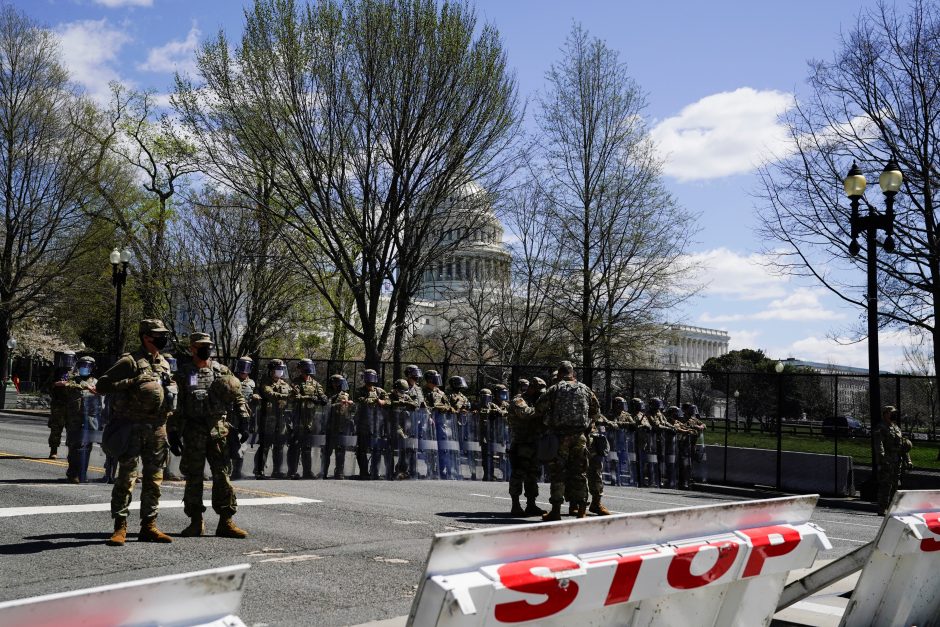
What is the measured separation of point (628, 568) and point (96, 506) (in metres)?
8.97

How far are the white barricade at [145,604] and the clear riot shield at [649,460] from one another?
18.3 m

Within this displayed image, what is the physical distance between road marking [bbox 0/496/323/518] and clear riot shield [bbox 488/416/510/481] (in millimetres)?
7053

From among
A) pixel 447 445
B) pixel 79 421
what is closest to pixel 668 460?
pixel 447 445

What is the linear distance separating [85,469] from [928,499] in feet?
38.7

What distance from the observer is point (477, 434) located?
63.2 feet

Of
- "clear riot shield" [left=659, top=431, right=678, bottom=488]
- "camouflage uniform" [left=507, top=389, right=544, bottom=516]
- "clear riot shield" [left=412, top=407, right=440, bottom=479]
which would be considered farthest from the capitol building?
"camouflage uniform" [left=507, top=389, right=544, bottom=516]

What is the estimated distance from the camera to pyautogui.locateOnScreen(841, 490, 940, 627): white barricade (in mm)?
5066

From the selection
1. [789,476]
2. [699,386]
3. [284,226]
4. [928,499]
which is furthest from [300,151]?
[928,499]

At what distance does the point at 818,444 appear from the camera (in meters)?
22.2

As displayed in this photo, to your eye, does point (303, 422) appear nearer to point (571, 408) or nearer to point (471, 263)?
point (571, 408)

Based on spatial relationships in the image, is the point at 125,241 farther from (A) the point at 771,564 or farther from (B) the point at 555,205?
(A) the point at 771,564

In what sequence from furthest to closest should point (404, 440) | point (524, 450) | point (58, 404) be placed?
1. point (404, 440)
2. point (58, 404)
3. point (524, 450)

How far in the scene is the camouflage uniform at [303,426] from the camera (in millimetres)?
16406

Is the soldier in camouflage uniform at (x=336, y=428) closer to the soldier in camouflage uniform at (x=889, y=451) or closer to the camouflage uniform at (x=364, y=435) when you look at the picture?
the camouflage uniform at (x=364, y=435)
